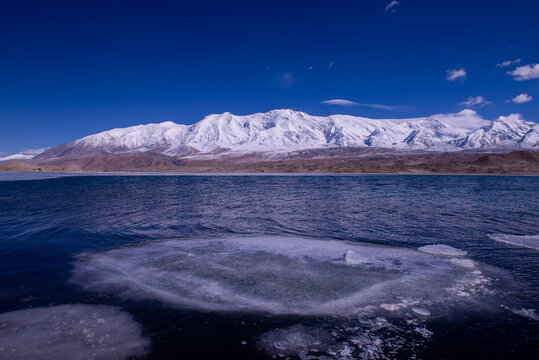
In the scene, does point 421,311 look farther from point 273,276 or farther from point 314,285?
point 273,276

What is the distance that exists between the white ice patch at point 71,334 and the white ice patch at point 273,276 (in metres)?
1.41

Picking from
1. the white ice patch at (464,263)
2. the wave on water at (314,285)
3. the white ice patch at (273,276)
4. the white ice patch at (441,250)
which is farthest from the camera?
the white ice patch at (441,250)

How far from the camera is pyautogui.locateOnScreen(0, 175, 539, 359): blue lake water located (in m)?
6.54

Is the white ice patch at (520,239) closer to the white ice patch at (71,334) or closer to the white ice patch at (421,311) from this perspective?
the white ice patch at (421,311)

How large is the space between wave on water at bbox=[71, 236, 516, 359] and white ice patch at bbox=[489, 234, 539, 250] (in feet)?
11.4

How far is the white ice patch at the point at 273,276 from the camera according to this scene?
28.1 ft

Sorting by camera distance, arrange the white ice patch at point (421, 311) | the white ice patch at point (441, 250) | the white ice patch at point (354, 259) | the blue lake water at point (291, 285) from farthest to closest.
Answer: the white ice patch at point (441, 250) → the white ice patch at point (354, 259) → the white ice patch at point (421, 311) → the blue lake water at point (291, 285)

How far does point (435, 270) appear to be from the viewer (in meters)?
11.0

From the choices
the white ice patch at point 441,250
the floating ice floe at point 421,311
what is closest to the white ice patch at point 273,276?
the floating ice floe at point 421,311

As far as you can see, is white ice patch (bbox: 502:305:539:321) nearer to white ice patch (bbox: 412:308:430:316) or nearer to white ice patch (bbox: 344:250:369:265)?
white ice patch (bbox: 412:308:430:316)

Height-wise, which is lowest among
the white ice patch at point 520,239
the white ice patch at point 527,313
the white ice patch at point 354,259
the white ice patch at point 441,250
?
the white ice patch at point 520,239

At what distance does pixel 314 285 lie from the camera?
9.68 meters

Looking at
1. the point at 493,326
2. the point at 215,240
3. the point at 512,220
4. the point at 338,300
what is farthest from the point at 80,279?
the point at 512,220

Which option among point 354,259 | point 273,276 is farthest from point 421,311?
point 273,276
